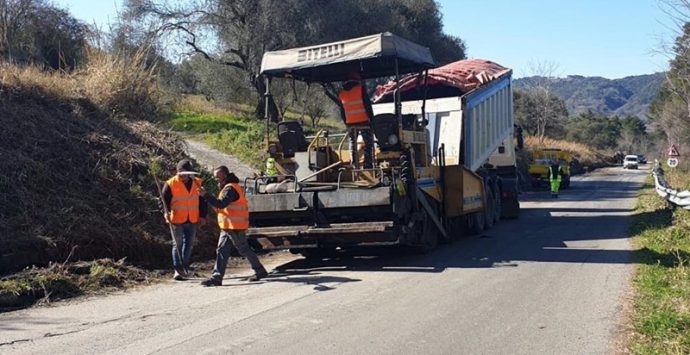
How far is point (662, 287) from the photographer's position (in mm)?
7910

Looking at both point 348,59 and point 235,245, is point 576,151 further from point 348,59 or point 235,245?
point 235,245

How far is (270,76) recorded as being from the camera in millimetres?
11320

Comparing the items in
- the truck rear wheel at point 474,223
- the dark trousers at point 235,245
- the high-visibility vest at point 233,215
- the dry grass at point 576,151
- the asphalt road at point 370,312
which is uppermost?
the dry grass at point 576,151

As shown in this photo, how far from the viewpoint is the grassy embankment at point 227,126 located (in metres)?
21.3

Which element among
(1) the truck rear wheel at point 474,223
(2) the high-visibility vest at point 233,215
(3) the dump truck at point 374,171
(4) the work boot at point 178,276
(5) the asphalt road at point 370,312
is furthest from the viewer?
(1) the truck rear wheel at point 474,223

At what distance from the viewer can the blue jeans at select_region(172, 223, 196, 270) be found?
9.41 metres

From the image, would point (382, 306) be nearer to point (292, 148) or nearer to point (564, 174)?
point (292, 148)

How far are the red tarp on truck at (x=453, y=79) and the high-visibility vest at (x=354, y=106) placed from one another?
2020 millimetres

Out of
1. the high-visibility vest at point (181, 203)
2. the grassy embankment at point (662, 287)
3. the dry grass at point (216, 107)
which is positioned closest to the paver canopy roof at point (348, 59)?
the high-visibility vest at point (181, 203)

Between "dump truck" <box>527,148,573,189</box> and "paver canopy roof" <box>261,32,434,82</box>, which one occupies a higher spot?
"paver canopy roof" <box>261,32,434,82</box>

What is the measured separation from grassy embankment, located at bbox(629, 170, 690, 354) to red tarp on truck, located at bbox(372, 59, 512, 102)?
439cm

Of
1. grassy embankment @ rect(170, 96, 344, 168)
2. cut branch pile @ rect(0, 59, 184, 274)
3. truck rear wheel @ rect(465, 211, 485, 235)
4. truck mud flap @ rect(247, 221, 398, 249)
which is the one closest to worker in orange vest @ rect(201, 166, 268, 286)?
truck mud flap @ rect(247, 221, 398, 249)

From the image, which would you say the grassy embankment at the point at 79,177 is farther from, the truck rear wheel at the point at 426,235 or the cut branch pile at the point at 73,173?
the truck rear wheel at the point at 426,235

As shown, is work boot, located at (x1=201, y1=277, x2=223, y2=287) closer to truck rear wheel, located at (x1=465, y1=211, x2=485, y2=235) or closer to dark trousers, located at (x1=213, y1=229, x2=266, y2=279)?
dark trousers, located at (x1=213, y1=229, x2=266, y2=279)
